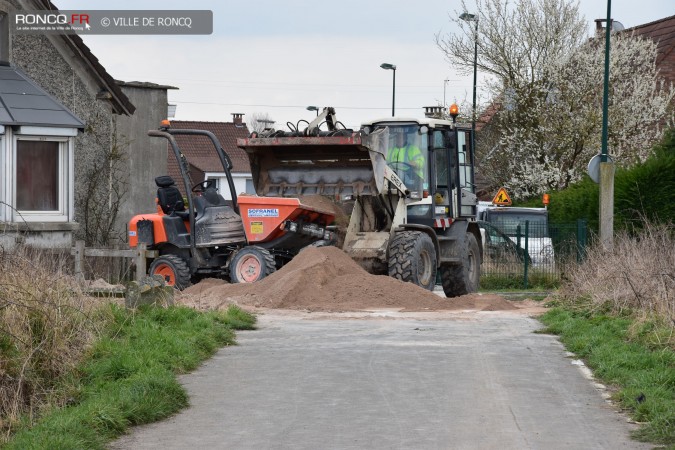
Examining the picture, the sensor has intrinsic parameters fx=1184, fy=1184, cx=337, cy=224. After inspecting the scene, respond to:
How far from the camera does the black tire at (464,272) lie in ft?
75.2

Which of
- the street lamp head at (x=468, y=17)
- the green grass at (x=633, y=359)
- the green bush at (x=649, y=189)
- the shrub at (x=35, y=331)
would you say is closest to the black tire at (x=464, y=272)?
the green bush at (x=649, y=189)

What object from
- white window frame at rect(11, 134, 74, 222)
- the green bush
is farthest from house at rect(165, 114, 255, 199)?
white window frame at rect(11, 134, 74, 222)

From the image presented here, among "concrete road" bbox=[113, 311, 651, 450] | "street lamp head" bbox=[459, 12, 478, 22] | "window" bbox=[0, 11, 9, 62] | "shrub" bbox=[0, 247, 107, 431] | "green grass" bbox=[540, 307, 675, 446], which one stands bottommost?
"concrete road" bbox=[113, 311, 651, 450]

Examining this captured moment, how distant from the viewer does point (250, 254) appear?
20.2 m

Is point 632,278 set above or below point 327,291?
above

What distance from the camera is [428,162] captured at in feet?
71.5

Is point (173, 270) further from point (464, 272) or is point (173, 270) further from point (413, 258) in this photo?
point (464, 272)

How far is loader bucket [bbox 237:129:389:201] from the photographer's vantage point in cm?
2059

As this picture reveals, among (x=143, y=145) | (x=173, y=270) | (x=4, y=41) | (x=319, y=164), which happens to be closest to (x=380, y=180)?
(x=319, y=164)

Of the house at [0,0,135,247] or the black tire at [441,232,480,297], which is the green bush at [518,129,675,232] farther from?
the house at [0,0,135,247]

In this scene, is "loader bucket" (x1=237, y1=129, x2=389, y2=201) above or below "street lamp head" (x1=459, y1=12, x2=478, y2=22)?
below

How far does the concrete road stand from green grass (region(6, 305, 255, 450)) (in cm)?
19

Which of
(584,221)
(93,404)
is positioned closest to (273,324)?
(93,404)

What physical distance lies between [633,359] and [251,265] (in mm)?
9485
